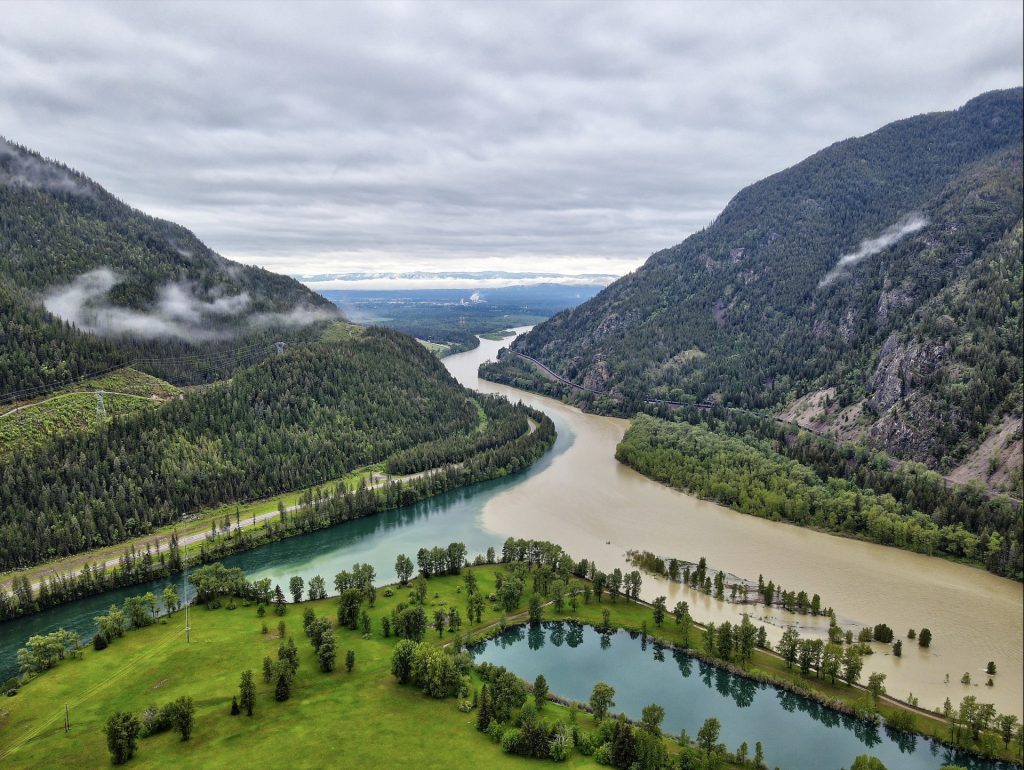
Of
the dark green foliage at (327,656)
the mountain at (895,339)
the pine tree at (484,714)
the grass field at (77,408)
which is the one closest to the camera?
the pine tree at (484,714)

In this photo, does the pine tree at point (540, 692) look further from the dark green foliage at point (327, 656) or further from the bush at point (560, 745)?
the dark green foliage at point (327, 656)

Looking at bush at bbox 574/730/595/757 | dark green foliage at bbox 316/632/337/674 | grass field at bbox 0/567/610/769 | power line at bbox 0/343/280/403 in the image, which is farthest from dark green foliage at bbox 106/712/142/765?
power line at bbox 0/343/280/403

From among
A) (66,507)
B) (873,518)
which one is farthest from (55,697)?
(873,518)

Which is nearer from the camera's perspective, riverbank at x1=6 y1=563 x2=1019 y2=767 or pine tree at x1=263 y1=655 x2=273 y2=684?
riverbank at x1=6 y1=563 x2=1019 y2=767

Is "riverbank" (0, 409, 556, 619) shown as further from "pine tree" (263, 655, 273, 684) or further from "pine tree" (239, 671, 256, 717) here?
"pine tree" (239, 671, 256, 717)

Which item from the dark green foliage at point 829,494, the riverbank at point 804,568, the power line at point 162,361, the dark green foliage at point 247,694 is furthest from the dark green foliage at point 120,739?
the power line at point 162,361

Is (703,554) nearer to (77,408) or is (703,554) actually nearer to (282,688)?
(282,688)

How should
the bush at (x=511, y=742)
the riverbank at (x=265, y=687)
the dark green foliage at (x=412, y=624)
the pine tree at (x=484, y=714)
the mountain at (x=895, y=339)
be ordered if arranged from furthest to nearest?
1. the mountain at (x=895, y=339)
2. the dark green foliage at (x=412, y=624)
3. the pine tree at (x=484, y=714)
4. the riverbank at (x=265, y=687)
5. the bush at (x=511, y=742)
